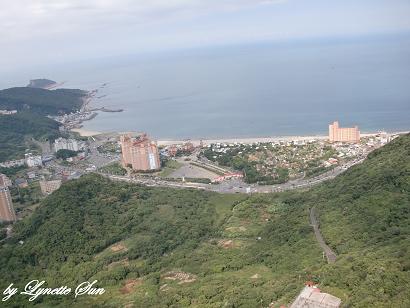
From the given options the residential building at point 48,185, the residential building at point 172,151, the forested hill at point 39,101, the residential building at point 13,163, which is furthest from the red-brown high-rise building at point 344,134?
the forested hill at point 39,101

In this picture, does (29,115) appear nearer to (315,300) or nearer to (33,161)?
(33,161)

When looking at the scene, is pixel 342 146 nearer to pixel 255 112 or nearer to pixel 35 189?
pixel 255 112

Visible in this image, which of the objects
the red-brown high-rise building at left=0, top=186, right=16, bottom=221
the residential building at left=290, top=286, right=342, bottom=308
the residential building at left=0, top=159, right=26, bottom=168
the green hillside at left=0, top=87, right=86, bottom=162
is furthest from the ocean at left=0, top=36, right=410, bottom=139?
the residential building at left=290, top=286, right=342, bottom=308

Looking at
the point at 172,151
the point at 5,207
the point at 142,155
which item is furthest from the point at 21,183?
the point at 172,151

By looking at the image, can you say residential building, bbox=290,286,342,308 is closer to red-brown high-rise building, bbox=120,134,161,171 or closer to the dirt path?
the dirt path

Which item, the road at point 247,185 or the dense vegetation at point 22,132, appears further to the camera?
the dense vegetation at point 22,132

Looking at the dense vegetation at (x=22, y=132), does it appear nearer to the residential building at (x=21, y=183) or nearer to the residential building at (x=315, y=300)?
the residential building at (x=21, y=183)
